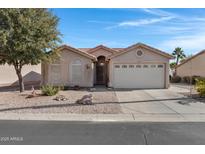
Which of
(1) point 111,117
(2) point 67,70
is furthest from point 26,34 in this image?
(1) point 111,117

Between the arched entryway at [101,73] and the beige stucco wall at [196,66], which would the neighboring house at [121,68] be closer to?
the arched entryway at [101,73]

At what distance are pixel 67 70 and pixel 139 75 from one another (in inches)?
274

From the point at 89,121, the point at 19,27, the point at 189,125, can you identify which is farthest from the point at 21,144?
the point at 19,27

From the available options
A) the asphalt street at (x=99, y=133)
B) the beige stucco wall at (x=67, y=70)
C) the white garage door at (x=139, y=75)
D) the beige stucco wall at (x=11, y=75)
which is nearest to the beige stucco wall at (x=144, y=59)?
the white garage door at (x=139, y=75)

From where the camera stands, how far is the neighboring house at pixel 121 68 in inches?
752

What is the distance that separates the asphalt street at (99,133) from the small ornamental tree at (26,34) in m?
7.10

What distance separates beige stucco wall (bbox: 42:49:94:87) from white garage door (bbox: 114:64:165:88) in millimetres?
2733

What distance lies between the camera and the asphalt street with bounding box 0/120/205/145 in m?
5.51

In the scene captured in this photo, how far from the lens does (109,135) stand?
6.05 metres

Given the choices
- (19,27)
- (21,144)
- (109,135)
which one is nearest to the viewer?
(21,144)

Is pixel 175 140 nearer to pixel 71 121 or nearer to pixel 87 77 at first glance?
pixel 71 121

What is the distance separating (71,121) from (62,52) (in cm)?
1261

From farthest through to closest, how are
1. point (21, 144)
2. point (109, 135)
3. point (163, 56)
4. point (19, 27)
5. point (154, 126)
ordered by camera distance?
1. point (163, 56)
2. point (19, 27)
3. point (154, 126)
4. point (109, 135)
5. point (21, 144)

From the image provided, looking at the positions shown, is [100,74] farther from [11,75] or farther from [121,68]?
[11,75]
